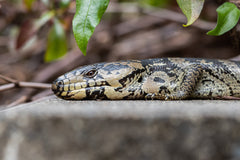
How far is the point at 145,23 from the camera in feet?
24.6

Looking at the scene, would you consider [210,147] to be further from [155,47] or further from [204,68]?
[155,47]

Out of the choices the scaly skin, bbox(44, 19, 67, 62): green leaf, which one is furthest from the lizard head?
bbox(44, 19, 67, 62): green leaf

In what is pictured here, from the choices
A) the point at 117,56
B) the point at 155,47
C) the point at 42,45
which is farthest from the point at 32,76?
the point at 155,47

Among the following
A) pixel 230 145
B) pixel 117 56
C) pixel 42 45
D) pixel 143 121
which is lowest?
pixel 230 145

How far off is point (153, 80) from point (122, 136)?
1.37 m

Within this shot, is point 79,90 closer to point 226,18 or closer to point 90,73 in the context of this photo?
point 90,73

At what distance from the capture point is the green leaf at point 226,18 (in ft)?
7.55

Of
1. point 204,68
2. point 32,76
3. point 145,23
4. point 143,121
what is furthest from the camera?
point 145,23

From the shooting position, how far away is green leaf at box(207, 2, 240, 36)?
230cm

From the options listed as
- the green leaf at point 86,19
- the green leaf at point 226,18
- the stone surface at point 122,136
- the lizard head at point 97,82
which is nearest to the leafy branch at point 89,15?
the green leaf at point 86,19

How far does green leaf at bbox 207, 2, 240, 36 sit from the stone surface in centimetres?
103

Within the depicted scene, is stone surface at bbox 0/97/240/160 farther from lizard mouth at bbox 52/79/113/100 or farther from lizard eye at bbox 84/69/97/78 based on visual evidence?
lizard eye at bbox 84/69/97/78

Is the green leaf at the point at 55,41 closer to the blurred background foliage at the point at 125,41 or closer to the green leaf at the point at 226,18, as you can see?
the blurred background foliage at the point at 125,41

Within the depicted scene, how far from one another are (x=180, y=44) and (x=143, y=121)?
5.64 m
